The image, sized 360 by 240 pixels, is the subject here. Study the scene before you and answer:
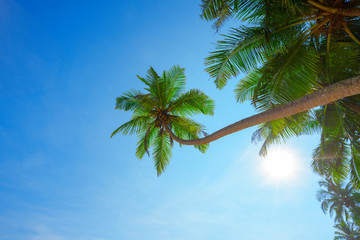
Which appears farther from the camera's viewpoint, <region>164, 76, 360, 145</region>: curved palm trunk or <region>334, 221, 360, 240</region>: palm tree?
<region>334, 221, 360, 240</region>: palm tree

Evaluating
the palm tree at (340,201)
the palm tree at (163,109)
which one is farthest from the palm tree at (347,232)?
the palm tree at (163,109)

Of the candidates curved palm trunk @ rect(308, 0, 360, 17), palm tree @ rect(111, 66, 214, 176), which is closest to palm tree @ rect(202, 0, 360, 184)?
curved palm trunk @ rect(308, 0, 360, 17)

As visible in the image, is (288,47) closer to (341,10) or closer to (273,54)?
(273,54)

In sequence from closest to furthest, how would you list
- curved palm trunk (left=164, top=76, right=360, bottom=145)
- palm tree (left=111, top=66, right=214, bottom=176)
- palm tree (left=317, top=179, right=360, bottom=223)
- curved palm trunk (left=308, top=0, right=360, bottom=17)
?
curved palm trunk (left=164, top=76, right=360, bottom=145)
curved palm trunk (left=308, top=0, right=360, bottom=17)
palm tree (left=111, top=66, right=214, bottom=176)
palm tree (left=317, top=179, right=360, bottom=223)

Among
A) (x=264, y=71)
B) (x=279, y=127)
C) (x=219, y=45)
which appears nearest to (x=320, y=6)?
(x=264, y=71)

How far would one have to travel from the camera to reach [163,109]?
10188 millimetres

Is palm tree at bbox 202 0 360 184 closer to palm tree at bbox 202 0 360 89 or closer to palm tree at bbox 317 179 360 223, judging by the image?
palm tree at bbox 202 0 360 89

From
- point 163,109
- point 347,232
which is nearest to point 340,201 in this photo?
point 347,232

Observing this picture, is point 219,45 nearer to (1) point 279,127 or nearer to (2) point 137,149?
(1) point 279,127

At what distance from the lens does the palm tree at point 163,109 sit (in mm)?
9992

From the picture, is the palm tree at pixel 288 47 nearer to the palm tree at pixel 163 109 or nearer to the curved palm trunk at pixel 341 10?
the curved palm trunk at pixel 341 10

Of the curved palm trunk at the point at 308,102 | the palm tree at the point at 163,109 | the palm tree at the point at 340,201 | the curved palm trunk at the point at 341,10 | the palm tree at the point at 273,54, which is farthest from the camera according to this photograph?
the palm tree at the point at 340,201

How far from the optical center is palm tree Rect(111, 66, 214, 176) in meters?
9.99

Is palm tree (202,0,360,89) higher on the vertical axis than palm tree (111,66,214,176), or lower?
lower
